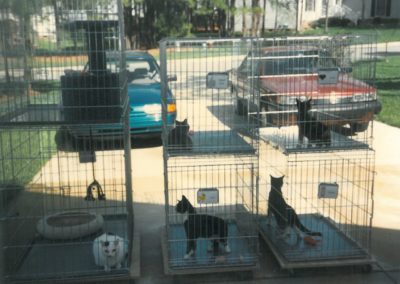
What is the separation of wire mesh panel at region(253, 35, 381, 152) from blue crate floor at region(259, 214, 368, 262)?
0.81 metres

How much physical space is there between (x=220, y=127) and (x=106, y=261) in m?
1.84

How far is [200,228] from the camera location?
4.07 metres

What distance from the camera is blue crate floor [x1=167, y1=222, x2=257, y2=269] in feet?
13.0

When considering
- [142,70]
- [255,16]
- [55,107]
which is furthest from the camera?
[255,16]

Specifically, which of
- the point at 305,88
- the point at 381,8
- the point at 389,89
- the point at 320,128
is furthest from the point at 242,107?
the point at 381,8

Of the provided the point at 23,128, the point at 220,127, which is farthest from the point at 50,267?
the point at 220,127

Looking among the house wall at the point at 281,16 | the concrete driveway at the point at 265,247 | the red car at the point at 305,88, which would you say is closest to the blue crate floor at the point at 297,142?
the red car at the point at 305,88

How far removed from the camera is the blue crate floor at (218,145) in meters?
4.01

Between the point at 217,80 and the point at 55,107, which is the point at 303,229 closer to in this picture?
the point at 217,80

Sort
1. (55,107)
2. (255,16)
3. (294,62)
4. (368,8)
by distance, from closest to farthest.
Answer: (55,107) → (294,62) → (255,16) → (368,8)

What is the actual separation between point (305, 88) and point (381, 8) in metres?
36.6

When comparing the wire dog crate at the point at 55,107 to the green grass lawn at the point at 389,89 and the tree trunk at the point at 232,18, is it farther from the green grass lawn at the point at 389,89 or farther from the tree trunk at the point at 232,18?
the tree trunk at the point at 232,18

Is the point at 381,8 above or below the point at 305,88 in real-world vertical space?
above

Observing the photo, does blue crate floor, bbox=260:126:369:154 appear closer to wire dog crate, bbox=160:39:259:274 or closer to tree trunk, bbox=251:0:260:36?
wire dog crate, bbox=160:39:259:274
